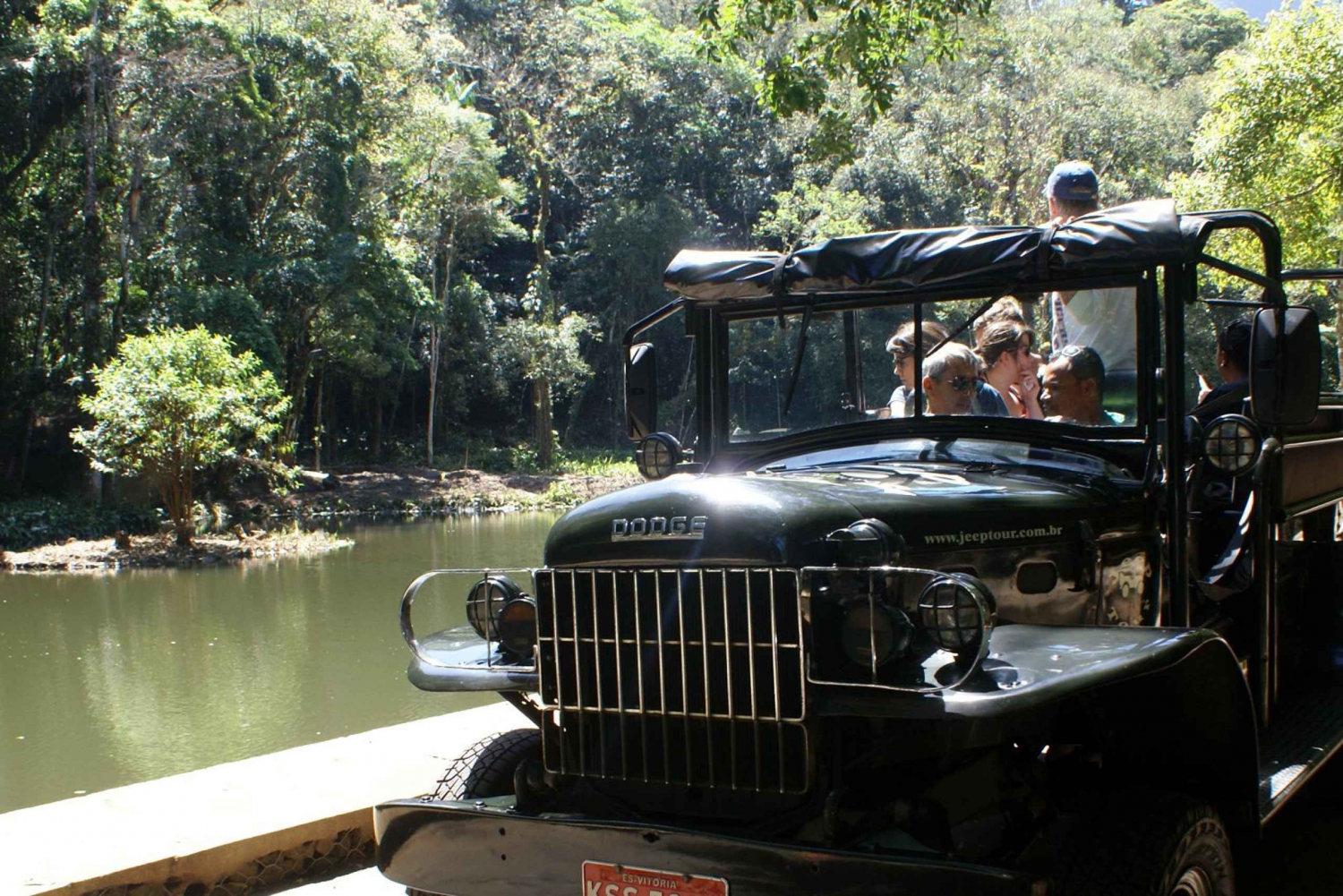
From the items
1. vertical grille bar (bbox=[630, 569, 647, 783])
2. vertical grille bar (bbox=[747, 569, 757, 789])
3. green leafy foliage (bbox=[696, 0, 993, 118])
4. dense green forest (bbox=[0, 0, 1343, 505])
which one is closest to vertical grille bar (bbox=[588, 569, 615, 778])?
vertical grille bar (bbox=[630, 569, 647, 783])

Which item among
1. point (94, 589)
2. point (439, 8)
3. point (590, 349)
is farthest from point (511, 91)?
point (94, 589)

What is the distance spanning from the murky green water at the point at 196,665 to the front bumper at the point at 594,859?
7.32 metres

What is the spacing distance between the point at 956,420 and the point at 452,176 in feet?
119

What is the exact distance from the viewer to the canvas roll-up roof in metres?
4.34

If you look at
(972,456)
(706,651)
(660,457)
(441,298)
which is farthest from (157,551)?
(706,651)

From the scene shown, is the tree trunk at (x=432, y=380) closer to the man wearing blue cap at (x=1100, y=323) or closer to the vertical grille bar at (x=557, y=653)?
the man wearing blue cap at (x=1100, y=323)

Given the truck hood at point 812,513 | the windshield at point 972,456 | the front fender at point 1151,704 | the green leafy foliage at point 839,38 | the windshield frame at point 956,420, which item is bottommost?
the front fender at point 1151,704

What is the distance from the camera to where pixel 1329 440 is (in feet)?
19.9

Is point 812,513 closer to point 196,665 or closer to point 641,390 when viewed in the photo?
point 641,390

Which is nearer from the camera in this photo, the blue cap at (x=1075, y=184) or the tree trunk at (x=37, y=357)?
the blue cap at (x=1075, y=184)

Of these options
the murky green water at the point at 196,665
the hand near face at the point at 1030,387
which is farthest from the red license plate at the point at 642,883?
the murky green water at the point at 196,665

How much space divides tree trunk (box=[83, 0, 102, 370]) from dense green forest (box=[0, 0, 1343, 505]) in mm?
90

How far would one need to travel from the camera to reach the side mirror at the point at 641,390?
5625mm

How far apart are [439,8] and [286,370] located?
67.3ft
